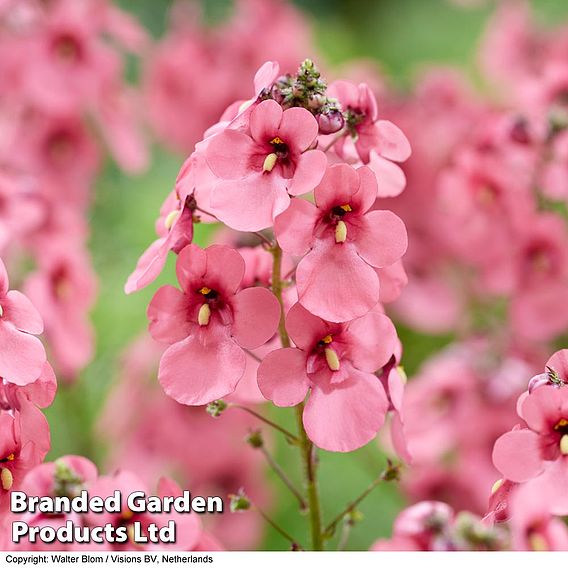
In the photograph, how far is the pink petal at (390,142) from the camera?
63cm

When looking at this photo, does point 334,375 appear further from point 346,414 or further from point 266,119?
point 266,119

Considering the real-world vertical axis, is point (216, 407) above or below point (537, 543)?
above

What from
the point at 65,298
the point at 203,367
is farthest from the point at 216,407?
the point at 65,298

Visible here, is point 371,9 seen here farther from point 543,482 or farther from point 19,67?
point 543,482

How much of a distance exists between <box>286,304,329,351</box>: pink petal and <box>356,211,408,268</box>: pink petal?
0.16 ft

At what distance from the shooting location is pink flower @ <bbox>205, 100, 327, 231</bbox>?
0.55m

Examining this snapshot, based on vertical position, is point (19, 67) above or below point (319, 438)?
above

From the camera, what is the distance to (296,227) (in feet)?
1.82

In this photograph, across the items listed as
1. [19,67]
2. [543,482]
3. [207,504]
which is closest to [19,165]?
[19,67]

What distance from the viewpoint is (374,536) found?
3.67ft

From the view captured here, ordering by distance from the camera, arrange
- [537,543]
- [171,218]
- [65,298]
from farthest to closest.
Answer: [65,298] < [171,218] < [537,543]

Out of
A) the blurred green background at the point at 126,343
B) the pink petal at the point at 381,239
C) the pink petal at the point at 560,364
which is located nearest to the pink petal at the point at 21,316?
the pink petal at the point at 381,239

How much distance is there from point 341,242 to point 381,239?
0.08 feet

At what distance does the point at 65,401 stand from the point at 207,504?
2.10 ft
